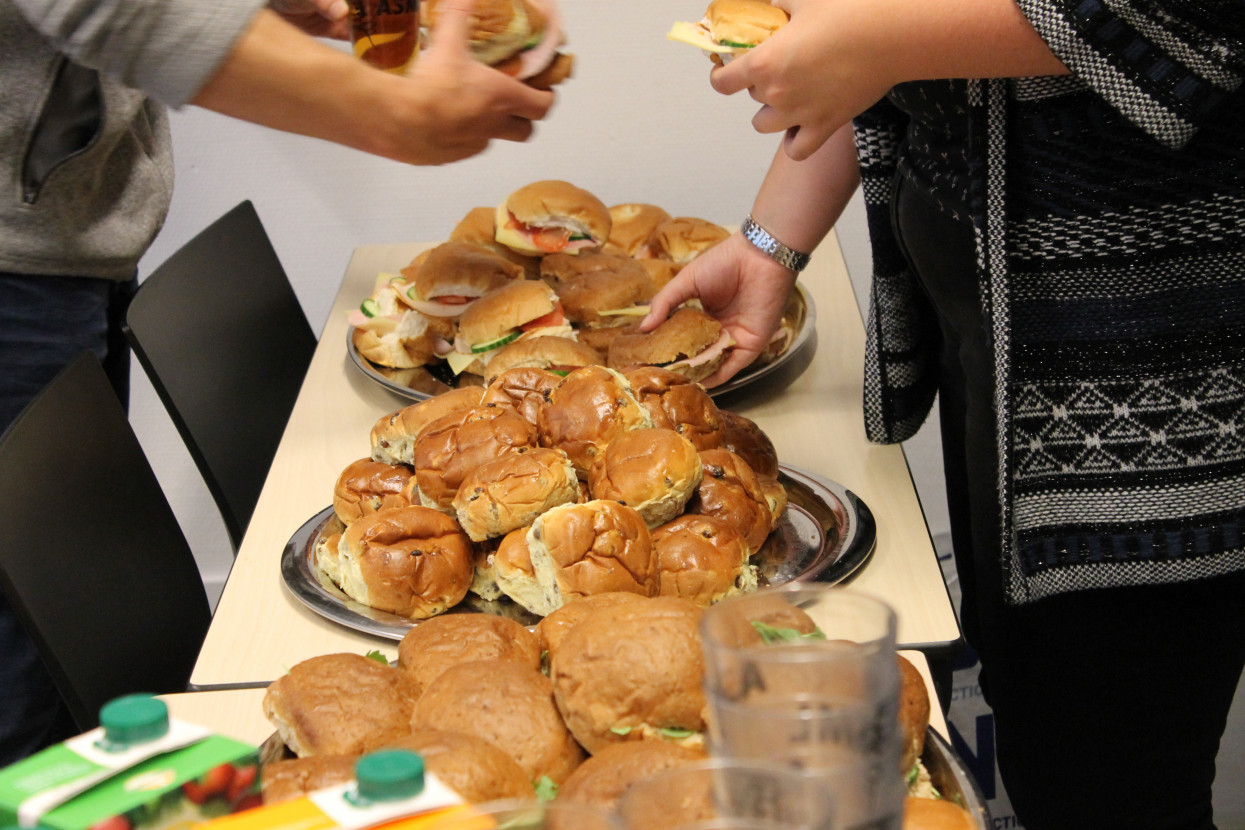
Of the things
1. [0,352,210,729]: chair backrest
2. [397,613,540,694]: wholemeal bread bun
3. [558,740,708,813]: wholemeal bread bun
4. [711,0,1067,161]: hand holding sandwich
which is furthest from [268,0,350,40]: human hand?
[558,740,708,813]: wholemeal bread bun

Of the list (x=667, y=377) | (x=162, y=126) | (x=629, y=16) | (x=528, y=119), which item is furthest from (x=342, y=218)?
(x=667, y=377)

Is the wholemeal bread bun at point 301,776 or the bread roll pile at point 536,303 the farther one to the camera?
the bread roll pile at point 536,303

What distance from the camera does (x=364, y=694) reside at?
0.79 m

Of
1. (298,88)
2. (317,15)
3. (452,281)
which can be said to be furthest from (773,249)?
(317,15)

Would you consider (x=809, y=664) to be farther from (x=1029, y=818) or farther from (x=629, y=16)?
(x=629, y=16)

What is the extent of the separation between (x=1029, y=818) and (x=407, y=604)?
795 mm

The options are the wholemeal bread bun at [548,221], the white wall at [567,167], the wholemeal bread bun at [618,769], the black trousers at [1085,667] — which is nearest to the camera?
the wholemeal bread bun at [618,769]

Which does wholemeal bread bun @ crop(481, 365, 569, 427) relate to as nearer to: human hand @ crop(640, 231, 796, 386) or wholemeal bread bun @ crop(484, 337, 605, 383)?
wholemeal bread bun @ crop(484, 337, 605, 383)

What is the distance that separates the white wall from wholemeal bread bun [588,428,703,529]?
71.7 inches

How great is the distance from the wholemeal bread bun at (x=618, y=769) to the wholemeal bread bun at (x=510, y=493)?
41cm

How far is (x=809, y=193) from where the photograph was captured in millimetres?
1491

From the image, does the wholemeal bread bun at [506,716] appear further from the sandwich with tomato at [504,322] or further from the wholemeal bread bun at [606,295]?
the wholemeal bread bun at [606,295]

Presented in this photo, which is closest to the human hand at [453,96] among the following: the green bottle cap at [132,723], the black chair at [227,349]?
the black chair at [227,349]

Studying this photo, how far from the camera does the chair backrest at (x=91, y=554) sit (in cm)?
109
